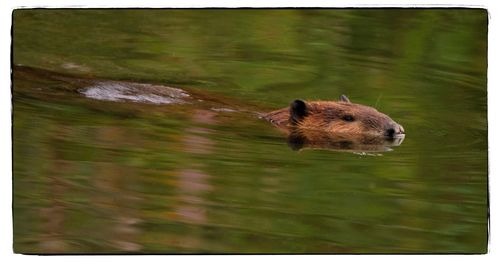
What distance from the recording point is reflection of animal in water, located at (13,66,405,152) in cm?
412

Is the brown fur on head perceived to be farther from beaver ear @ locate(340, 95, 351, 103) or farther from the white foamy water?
→ the white foamy water

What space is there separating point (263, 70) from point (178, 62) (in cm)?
25

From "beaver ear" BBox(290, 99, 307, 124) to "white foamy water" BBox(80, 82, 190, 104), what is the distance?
31cm

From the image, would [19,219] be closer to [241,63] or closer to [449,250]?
[241,63]

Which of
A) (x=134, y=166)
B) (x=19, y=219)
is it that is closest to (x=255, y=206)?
(x=134, y=166)

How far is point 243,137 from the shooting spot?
13.5 feet

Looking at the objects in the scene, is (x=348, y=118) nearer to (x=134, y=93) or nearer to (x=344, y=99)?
(x=344, y=99)

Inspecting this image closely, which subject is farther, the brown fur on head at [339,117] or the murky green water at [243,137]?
the brown fur on head at [339,117]

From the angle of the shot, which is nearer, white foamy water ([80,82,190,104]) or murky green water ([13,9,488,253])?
murky green water ([13,9,488,253])

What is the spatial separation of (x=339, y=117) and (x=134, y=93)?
61cm

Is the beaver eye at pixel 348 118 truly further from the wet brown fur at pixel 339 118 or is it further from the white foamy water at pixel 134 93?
the white foamy water at pixel 134 93

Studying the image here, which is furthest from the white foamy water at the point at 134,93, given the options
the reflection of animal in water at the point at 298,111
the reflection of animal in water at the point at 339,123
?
the reflection of animal in water at the point at 339,123

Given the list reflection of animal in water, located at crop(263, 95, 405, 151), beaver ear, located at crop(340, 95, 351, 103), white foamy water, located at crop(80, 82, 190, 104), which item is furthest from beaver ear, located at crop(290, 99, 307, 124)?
white foamy water, located at crop(80, 82, 190, 104)

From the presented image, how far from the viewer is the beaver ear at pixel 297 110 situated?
163 inches
